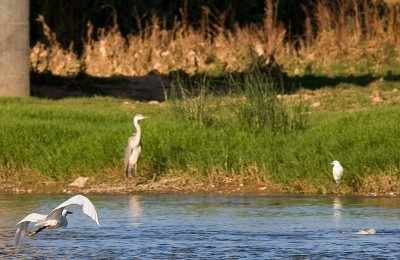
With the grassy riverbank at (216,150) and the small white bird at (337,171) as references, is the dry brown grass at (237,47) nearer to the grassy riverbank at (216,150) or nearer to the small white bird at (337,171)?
the grassy riverbank at (216,150)

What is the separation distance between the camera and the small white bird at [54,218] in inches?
418

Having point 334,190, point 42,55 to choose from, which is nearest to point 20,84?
point 42,55

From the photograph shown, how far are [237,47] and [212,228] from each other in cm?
1472

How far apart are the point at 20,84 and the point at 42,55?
472 centimetres

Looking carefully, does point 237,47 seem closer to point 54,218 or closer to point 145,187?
point 145,187

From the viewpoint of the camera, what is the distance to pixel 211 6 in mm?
31531

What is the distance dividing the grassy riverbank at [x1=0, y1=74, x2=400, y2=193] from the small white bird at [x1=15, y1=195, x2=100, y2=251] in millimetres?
3657

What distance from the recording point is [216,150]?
50.4 ft

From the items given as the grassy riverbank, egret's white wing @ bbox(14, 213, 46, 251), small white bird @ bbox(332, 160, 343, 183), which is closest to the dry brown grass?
the grassy riverbank

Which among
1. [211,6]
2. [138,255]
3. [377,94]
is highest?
[211,6]

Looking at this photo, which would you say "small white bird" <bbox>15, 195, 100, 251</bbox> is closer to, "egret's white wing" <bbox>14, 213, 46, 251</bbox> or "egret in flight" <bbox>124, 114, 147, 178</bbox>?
"egret's white wing" <bbox>14, 213, 46, 251</bbox>

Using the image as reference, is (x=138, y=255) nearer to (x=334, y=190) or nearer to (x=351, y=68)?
(x=334, y=190)

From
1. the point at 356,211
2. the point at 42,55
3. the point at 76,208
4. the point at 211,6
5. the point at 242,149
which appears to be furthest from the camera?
the point at 211,6

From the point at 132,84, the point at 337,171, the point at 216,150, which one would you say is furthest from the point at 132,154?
the point at 132,84
